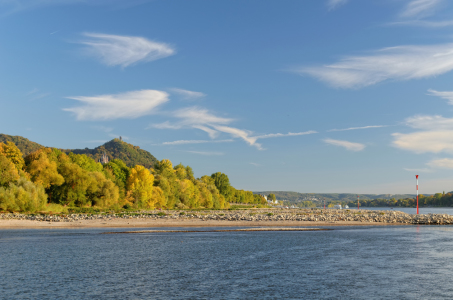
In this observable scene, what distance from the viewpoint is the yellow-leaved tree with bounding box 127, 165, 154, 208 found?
133 m

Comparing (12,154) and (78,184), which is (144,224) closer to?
(78,184)

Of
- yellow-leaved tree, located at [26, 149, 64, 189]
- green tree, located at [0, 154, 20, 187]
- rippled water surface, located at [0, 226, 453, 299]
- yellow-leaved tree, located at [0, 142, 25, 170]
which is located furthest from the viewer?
yellow-leaved tree, located at [26, 149, 64, 189]

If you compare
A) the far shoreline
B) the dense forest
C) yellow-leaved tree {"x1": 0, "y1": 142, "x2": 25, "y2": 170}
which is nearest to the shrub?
the dense forest

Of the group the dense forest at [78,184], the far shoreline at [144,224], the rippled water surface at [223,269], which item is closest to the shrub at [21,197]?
the dense forest at [78,184]

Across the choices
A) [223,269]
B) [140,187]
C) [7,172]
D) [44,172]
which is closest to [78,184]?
[44,172]

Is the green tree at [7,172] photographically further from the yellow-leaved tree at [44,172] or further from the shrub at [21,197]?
the yellow-leaved tree at [44,172]

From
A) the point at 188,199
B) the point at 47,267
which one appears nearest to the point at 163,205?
the point at 188,199

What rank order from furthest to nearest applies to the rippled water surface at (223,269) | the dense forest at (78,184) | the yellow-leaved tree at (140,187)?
the yellow-leaved tree at (140,187)
the dense forest at (78,184)
the rippled water surface at (223,269)

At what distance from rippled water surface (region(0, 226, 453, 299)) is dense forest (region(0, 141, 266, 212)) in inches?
1570

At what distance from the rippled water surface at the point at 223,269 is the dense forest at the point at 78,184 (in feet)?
131

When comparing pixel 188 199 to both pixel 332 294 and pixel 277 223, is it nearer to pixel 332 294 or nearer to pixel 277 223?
pixel 277 223

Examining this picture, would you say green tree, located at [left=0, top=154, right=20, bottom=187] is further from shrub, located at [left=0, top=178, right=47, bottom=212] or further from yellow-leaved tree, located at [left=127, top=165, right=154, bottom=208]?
yellow-leaved tree, located at [left=127, top=165, right=154, bottom=208]

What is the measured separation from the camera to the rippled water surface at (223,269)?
25156 mm

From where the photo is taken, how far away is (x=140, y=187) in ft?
442
